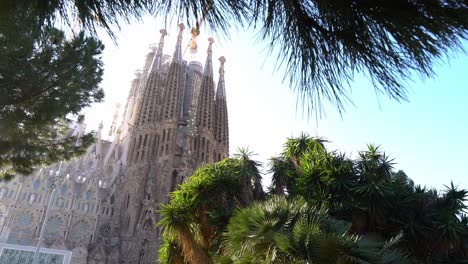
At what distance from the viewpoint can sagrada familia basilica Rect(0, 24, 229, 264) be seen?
26.0 metres

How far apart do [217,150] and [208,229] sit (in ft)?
72.6

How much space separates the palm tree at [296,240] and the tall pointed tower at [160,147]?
18424mm

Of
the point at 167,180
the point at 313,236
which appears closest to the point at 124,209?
the point at 167,180

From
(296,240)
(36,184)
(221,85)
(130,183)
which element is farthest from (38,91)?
(221,85)

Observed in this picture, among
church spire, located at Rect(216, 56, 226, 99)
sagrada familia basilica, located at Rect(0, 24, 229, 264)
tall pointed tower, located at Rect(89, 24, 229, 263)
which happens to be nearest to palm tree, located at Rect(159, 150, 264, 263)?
sagrada familia basilica, located at Rect(0, 24, 229, 264)

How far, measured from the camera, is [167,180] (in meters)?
28.6

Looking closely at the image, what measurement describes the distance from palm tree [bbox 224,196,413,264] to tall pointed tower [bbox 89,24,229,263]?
60.4ft

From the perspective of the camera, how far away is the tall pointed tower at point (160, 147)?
87.2ft

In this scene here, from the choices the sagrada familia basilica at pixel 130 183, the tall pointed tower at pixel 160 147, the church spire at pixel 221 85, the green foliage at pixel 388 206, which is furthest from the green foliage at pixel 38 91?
the church spire at pixel 221 85

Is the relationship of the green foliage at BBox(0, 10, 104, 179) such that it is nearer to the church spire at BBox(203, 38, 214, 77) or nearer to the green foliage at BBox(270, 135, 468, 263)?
the green foliage at BBox(270, 135, 468, 263)

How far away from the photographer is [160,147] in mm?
30344

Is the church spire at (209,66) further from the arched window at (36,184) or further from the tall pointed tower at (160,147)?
the arched window at (36,184)

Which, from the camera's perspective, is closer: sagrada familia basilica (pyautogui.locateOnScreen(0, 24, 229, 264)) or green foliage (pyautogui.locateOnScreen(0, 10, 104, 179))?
green foliage (pyautogui.locateOnScreen(0, 10, 104, 179))

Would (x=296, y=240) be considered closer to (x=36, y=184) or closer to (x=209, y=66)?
(x=36, y=184)
